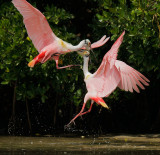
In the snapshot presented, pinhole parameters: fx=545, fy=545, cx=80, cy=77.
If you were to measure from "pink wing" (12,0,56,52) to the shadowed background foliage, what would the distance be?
2096 mm

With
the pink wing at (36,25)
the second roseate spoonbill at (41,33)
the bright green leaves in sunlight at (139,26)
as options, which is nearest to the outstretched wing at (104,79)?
→ the second roseate spoonbill at (41,33)

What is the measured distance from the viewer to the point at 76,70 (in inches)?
396

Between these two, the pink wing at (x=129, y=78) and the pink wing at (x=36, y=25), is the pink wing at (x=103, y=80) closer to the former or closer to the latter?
the pink wing at (x=129, y=78)

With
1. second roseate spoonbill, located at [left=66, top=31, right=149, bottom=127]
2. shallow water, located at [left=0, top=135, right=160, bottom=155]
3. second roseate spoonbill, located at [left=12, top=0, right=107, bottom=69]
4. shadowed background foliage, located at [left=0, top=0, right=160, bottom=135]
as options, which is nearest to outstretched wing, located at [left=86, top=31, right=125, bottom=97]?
second roseate spoonbill, located at [left=66, top=31, right=149, bottom=127]

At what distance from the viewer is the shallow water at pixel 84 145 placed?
767cm

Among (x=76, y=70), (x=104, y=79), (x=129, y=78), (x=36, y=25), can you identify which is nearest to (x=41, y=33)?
(x=36, y=25)

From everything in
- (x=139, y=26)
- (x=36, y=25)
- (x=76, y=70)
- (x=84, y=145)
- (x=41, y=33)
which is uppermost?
(x=139, y=26)

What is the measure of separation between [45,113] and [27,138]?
5.65ft

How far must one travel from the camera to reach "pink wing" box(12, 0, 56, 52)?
688 centimetres

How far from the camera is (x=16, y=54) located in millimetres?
9727

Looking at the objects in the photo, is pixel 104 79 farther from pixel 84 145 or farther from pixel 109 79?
pixel 84 145

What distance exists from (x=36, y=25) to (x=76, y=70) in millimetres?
3082

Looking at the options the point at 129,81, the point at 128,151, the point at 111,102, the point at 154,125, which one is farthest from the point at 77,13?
the point at 129,81

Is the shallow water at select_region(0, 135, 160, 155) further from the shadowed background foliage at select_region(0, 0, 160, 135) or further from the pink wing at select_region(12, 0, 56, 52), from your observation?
the pink wing at select_region(12, 0, 56, 52)
